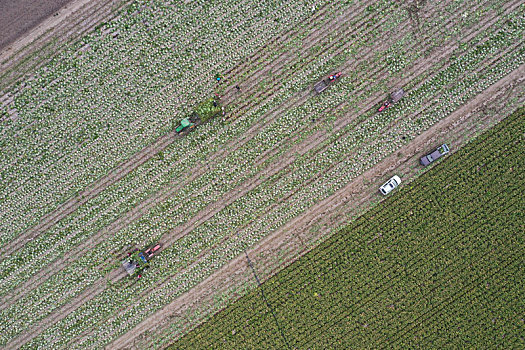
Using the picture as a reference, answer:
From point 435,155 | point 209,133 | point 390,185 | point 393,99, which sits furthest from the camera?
point 209,133

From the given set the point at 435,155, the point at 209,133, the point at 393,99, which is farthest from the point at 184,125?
the point at 435,155

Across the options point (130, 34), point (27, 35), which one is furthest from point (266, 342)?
point (27, 35)

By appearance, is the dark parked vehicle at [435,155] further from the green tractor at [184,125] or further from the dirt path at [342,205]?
the green tractor at [184,125]

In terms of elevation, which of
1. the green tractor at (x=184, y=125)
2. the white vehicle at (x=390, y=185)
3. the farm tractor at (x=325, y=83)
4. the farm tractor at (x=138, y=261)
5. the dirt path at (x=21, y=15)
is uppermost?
the dirt path at (x=21, y=15)

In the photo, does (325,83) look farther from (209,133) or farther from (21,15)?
(21,15)

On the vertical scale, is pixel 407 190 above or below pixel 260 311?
above

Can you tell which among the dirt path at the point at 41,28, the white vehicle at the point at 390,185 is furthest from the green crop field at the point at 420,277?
the dirt path at the point at 41,28

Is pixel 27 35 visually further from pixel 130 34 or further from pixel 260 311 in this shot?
pixel 260 311
